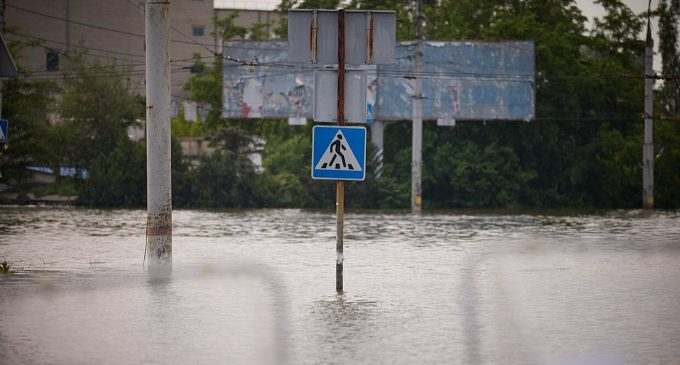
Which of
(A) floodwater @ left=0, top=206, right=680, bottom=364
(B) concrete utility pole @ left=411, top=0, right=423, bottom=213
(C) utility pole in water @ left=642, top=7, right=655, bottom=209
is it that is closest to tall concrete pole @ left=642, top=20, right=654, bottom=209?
(C) utility pole in water @ left=642, top=7, right=655, bottom=209

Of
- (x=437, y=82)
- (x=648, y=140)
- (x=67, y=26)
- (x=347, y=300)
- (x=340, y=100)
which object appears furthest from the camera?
(x=67, y=26)

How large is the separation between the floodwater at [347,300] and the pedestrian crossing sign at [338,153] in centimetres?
169

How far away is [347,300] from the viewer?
1605 cm

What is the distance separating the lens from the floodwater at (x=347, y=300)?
11516mm

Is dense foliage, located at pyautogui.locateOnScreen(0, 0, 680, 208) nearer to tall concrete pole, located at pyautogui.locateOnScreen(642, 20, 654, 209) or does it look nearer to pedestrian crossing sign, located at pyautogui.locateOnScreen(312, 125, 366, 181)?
tall concrete pole, located at pyautogui.locateOnScreen(642, 20, 654, 209)

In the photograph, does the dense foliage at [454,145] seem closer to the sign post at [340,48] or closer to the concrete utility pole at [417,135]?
the concrete utility pole at [417,135]

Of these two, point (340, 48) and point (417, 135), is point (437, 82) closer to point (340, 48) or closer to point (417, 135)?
point (417, 135)

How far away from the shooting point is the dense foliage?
53.1m

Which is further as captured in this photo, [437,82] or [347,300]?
[437,82]

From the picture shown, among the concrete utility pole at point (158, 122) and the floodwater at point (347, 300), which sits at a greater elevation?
the concrete utility pole at point (158, 122)

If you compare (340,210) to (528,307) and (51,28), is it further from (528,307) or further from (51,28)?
(51,28)

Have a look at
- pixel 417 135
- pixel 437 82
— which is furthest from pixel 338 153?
pixel 437 82

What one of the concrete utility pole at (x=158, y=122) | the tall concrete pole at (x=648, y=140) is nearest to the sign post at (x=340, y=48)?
the concrete utility pole at (x=158, y=122)

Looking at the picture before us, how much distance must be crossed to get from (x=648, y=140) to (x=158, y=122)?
→ 115ft
